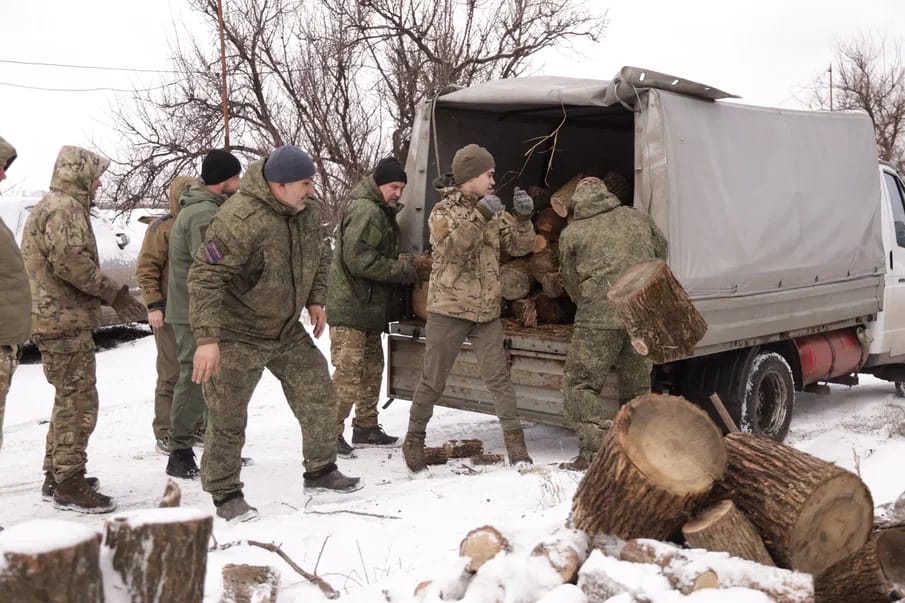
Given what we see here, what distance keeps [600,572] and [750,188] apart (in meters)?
Result: 4.02

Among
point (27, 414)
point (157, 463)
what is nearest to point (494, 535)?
point (157, 463)

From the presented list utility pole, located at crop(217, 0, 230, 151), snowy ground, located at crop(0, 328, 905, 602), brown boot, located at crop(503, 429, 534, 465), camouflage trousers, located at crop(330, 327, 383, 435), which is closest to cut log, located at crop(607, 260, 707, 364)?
snowy ground, located at crop(0, 328, 905, 602)

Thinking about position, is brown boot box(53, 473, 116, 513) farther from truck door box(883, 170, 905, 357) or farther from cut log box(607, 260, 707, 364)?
truck door box(883, 170, 905, 357)

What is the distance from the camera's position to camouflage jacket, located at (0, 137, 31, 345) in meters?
4.41

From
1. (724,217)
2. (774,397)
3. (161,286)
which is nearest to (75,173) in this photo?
(161,286)

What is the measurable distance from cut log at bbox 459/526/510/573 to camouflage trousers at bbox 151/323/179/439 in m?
3.53

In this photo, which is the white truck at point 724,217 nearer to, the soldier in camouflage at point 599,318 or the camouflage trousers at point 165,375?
the soldier in camouflage at point 599,318

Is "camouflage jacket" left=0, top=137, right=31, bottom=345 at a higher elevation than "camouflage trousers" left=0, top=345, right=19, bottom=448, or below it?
higher

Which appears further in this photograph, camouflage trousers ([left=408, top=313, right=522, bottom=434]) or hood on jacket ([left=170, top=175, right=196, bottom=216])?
hood on jacket ([left=170, top=175, right=196, bottom=216])

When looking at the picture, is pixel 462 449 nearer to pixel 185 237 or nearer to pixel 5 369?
pixel 185 237

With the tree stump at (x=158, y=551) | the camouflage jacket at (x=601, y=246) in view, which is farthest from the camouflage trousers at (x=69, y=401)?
the tree stump at (x=158, y=551)

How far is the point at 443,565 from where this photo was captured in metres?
3.57

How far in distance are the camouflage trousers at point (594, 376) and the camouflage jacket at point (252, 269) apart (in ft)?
5.72

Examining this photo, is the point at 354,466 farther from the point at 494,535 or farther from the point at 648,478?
the point at 648,478
